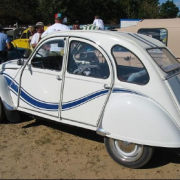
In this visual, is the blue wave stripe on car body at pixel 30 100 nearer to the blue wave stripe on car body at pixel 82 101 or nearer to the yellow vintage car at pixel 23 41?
the blue wave stripe on car body at pixel 82 101

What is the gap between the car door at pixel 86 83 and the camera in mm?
3799

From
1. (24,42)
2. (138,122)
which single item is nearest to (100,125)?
(138,122)

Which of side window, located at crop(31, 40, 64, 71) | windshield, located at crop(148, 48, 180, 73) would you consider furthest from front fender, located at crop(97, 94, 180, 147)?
side window, located at crop(31, 40, 64, 71)

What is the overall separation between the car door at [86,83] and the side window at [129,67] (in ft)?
0.48

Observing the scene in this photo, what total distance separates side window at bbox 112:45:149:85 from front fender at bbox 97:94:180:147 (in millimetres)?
249

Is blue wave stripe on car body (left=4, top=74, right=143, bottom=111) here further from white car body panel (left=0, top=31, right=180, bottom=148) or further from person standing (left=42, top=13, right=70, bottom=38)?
person standing (left=42, top=13, right=70, bottom=38)

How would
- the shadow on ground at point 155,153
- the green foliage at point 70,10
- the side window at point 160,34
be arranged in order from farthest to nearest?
the green foliage at point 70,10 → the side window at point 160,34 → the shadow on ground at point 155,153

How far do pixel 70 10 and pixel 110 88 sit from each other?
3329 cm

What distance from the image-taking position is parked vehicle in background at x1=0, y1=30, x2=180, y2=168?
341 cm

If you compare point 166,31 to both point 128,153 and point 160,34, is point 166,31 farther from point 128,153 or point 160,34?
point 128,153

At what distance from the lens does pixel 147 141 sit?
3383 millimetres

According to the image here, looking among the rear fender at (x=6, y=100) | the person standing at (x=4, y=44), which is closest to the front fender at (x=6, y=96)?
the rear fender at (x=6, y=100)

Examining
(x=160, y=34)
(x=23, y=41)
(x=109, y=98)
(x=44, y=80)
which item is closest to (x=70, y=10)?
(x=23, y=41)

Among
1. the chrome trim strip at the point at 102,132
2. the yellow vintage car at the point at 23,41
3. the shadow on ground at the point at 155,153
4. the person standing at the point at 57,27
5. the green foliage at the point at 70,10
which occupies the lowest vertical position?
the shadow on ground at the point at 155,153
